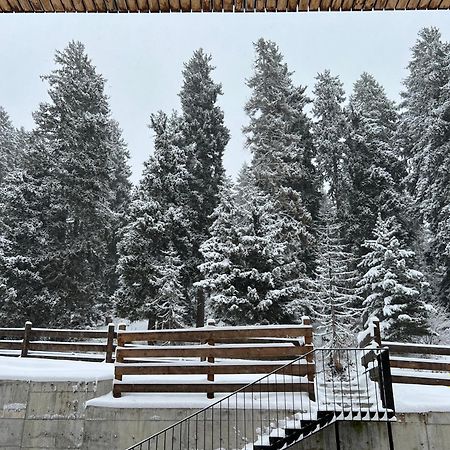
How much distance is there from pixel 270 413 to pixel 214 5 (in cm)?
621

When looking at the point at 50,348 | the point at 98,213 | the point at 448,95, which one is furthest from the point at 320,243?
the point at 50,348

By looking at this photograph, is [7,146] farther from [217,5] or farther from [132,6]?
[217,5]

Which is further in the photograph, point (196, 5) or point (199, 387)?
point (199, 387)

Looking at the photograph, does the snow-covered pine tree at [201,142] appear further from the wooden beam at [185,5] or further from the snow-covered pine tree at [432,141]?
the wooden beam at [185,5]

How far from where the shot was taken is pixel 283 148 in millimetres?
24266

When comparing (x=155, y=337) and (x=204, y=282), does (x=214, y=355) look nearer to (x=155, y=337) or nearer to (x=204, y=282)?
(x=155, y=337)

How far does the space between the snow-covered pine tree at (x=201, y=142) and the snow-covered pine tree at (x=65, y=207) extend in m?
5.02

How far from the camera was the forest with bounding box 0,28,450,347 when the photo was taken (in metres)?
18.6

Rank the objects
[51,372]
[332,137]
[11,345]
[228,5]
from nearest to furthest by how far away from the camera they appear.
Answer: [228,5] < [51,372] < [11,345] < [332,137]

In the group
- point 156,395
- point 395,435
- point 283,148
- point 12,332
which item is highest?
point 283,148

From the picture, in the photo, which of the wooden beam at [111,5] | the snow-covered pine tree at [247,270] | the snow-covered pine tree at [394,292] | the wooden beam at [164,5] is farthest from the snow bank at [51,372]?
the snow-covered pine tree at [394,292]

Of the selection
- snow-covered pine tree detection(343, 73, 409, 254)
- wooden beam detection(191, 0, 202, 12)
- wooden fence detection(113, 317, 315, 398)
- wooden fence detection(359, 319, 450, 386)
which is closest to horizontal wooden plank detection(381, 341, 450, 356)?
wooden fence detection(359, 319, 450, 386)

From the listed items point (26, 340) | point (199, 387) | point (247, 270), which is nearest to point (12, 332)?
point (26, 340)

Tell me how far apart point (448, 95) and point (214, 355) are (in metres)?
19.9
